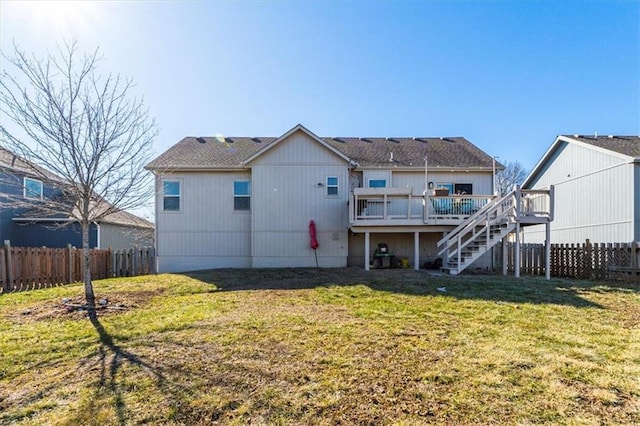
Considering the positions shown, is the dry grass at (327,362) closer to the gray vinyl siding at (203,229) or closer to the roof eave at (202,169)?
the gray vinyl siding at (203,229)

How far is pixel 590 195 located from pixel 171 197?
18477mm

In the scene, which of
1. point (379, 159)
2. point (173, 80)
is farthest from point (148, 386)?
point (379, 159)

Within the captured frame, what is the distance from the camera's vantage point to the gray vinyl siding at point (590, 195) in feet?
43.5

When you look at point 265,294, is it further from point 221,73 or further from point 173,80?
point 221,73

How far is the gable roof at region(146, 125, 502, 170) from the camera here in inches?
523

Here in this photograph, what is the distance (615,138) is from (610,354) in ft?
56.0

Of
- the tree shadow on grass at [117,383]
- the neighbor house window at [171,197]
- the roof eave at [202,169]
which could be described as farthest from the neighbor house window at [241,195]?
the tree shadow on grass at [117,383]

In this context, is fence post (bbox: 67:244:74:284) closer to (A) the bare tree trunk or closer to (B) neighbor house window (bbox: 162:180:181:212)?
(B) neighbor house window (bbox: 162:180:181:212)

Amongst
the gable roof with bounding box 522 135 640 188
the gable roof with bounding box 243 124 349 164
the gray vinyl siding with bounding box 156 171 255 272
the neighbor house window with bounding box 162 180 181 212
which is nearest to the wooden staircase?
the gable roof with bounding box 243 124 349 164

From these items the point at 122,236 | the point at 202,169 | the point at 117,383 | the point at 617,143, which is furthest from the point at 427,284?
the point at 122,236

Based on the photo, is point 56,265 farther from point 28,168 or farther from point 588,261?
point 588,261

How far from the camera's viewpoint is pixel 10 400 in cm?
297

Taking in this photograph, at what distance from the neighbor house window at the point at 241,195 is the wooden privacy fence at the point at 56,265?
3.98 meters

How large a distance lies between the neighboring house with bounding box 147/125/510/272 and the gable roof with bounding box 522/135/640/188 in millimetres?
5166
